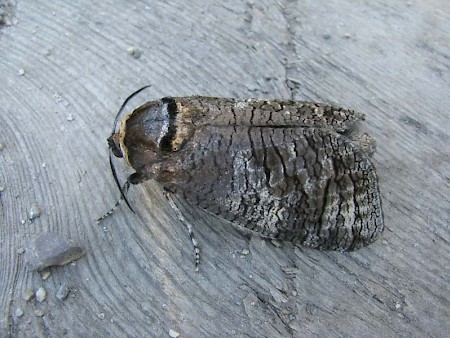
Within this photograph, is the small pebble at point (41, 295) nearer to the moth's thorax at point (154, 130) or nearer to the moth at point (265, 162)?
the moth at point (265, 162)

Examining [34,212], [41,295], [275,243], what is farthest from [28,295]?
[275,243]

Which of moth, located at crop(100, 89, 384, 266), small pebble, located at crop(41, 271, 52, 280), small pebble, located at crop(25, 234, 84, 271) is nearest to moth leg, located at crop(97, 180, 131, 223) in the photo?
moth, located at crop(100, 89, 384, 266)

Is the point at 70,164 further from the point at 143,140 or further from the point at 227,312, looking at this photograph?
the point at 227,312

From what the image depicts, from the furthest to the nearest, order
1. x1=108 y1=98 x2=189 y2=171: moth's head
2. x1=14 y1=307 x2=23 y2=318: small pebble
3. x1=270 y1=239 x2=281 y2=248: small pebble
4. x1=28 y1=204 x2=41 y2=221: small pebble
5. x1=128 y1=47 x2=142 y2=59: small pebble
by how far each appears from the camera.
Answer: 1. x1=128 y1=47 x2=142 y2=59: small pebble
2. x1=108 y1=98 x2=189 y2=171: moth's head
3. x1=270 y1=239 x2=281 y2=248: small pebble
4. x1=28 y1=204 x2=41 y2=221: small pebble
5. x1=14 y1=307 x2=23 y2=318: small pebble

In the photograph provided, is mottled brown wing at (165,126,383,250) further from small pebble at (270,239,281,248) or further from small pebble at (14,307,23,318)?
small pebble at (14,307,23,318)

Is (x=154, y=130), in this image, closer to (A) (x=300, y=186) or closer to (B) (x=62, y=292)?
(A) (x=300, y=186)

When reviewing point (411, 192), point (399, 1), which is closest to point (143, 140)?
point (411, 192)
